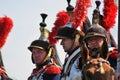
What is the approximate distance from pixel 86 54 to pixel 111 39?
1624 mm

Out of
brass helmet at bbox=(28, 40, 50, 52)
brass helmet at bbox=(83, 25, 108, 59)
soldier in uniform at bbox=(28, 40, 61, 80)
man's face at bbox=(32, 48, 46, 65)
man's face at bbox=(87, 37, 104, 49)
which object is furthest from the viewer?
brass helmet at bbox=(28, 40, 50, 52)

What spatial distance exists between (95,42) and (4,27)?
4.69m

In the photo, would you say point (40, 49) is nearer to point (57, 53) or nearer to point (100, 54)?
point (57, 53)

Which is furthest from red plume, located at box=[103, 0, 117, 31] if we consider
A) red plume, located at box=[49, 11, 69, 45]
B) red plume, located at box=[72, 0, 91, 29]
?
red plume, located at box=[49, 11, 69, 45]

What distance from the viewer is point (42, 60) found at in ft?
30.5

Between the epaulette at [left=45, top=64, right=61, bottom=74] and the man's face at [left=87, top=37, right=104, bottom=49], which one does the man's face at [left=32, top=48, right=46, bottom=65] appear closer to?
the epaulette at [left=45, top=64, right=61, bottom=74]

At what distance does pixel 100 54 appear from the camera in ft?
20.9

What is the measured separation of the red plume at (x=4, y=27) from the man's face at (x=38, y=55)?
171cm

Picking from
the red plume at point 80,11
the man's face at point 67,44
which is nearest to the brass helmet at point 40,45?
the man's face at point 67,44

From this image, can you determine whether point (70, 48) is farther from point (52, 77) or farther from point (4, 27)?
point (4, 27)

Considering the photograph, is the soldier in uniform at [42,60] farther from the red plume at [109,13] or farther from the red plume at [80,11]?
the red plume at [109,13]

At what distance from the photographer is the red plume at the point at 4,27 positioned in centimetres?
1090

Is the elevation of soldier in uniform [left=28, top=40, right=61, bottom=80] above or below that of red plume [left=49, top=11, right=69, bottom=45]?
below

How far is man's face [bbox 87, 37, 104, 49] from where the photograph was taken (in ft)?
21.4
